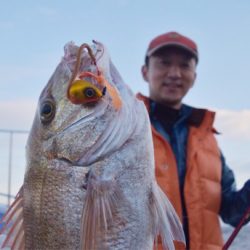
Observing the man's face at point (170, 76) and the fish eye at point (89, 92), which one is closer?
the fish eye at point (89, 92)

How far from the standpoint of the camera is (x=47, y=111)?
2457 millimetres

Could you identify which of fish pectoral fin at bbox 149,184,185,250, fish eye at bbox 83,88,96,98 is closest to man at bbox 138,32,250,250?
fish pectoral fin at bbox 149,184,185,250

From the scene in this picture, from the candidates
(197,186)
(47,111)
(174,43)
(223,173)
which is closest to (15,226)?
(47,111)

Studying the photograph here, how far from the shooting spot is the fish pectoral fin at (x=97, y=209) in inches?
87.2

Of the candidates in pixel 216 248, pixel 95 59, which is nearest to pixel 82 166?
pixel 95 59

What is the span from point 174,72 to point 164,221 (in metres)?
2.83

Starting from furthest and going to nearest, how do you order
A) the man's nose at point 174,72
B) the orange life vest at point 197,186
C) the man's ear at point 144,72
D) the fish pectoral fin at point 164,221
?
the man's ear at point 144,72 < the man's nose at point 174,72 < the orange life vest at point 197,186 < the fish pectoral fin at point 164,221

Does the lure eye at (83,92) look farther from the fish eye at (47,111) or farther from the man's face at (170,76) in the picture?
the man's face at (170,76)

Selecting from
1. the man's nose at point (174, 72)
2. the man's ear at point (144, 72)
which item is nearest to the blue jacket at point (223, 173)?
the man's nose at point (174, 72)

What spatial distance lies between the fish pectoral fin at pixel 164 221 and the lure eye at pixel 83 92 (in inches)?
18.3

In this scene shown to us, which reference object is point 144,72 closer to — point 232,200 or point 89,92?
point 232,200

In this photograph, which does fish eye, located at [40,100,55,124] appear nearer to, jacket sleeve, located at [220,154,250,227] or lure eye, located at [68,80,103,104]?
lure eye, located at [68,80,103,104]

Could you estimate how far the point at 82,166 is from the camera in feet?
7.55

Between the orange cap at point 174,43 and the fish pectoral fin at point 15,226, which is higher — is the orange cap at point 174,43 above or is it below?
above
